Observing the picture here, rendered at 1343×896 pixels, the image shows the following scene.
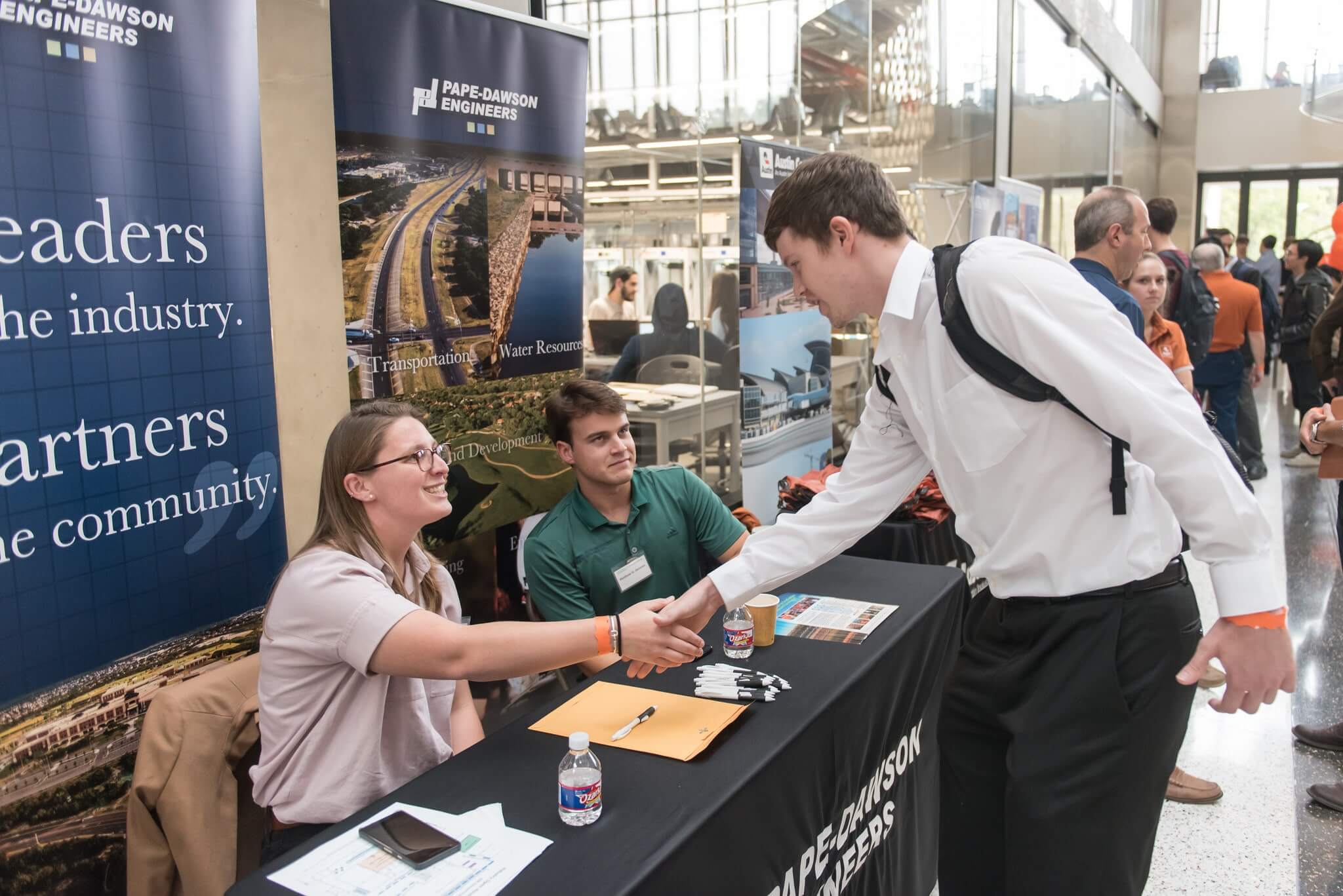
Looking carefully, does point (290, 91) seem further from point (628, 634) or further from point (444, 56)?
point (628, 634)

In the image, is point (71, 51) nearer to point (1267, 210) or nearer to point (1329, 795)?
point (1329, 795)

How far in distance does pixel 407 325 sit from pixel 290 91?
62 cm

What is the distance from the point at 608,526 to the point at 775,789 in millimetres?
1192

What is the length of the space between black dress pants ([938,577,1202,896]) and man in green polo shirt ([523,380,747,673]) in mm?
1184

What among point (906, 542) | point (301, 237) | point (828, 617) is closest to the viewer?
point (828, 617)

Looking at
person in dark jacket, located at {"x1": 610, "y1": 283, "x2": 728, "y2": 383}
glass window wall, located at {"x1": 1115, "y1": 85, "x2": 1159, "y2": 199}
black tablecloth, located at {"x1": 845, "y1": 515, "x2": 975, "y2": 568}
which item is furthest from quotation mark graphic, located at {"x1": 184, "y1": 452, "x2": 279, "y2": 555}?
glass window wall, located at {"x1": 1115, "y1": 85, "x2": 1159, "y2": 199}

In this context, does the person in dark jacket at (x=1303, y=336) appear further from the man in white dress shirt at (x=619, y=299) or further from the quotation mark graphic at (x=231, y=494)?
the quotation mark graphic at (x=231, y=494)

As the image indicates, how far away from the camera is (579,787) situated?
4.57 feet

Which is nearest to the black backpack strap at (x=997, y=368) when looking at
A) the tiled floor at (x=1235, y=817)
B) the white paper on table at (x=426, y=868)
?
the white paper on table at (x=426, y=868)

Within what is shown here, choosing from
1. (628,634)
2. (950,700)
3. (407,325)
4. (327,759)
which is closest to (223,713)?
(327,759)

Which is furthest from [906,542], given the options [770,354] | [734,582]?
[734,582]

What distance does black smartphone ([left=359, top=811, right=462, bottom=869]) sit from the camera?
133 cm

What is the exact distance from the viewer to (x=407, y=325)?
260cm

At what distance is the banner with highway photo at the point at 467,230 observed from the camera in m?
2.47
